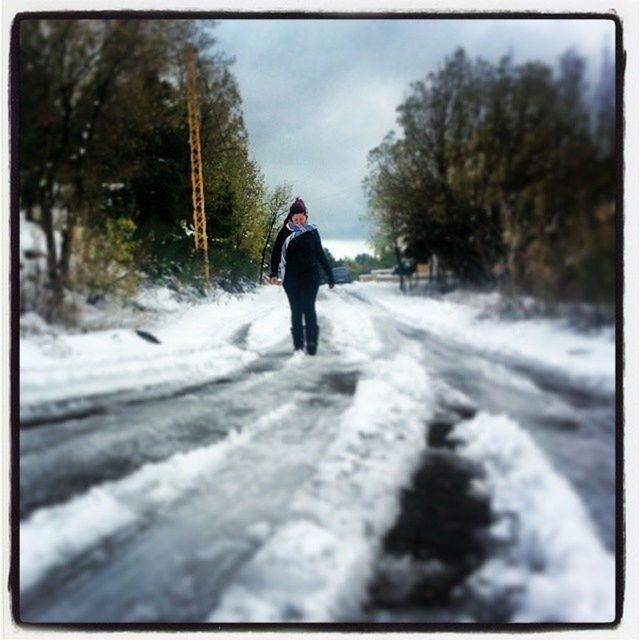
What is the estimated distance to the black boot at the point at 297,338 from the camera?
1903 millimetres

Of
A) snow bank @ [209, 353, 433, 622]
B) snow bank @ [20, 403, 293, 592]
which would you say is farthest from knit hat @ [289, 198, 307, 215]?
snow bank @ [20, 403, 293, 592]

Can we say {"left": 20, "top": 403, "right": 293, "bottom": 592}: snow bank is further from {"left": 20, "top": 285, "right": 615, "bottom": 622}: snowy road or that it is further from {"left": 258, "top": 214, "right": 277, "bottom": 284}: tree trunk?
{"left": 258, "top": 214, "right": 277, "bottom": 284}: tree trunk

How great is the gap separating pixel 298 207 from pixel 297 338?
0.45 metres

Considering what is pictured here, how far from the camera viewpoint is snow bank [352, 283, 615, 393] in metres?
1.72

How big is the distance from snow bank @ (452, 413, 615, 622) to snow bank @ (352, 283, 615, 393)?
10.2 inches

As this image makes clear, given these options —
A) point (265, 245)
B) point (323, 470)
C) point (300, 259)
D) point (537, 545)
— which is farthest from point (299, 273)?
point (537, 545)

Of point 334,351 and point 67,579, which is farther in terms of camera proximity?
point 334,351

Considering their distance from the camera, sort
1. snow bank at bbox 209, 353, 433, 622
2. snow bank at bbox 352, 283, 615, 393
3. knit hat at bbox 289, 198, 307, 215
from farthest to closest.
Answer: knit hat at bbox 289, 198, 307, 215, snow bank at bbox 352, 283, 615, 393, snow bank at bbox 209, 353, 433, 622

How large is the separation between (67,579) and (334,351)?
1.06 m

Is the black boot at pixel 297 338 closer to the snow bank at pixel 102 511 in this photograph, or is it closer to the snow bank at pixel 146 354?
the snow bank at pixel 146 354

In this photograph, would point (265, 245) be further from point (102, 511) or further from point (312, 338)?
point (102, 511)
